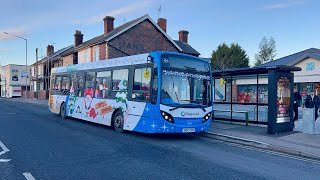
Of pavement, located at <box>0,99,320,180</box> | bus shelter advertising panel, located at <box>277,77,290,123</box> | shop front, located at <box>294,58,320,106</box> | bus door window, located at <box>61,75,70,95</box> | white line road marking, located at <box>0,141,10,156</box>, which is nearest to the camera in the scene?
pavement, located at <box>0,99,320,180</box>

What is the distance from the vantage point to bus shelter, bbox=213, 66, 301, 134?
11.7 m

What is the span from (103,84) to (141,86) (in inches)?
123

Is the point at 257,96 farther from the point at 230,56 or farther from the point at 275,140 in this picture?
the point at 230,56

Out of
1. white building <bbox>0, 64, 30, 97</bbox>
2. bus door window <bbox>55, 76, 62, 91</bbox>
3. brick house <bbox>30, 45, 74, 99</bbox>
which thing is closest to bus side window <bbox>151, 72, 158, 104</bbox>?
bus door window <bbox>55, 76, 62, 91</bbox>

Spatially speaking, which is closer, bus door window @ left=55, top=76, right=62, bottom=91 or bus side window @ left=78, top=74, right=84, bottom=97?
bus side window @ left=78, top=74, right=84, bottom=97

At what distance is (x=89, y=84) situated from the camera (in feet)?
47.9

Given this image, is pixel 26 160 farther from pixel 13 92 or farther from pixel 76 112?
pixel 13 92

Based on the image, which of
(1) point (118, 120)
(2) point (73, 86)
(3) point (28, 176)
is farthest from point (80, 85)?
(3) point (28, 176)

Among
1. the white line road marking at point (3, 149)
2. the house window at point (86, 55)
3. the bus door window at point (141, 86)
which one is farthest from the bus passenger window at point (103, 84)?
the house window at point (86, 55)

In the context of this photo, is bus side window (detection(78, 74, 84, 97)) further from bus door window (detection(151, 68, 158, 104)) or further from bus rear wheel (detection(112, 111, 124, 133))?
bus door window (detection(151, 68, 158, 104))

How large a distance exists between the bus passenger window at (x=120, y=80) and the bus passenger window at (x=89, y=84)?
6.56 ft

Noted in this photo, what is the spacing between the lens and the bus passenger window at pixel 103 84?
12945 mm

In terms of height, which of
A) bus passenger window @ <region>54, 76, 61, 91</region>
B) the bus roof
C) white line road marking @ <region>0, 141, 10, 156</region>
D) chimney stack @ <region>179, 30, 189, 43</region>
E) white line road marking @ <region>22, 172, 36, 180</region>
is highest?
chimney stack @ <region>179, 30, 189, 43</region>

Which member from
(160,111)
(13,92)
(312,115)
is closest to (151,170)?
(160,111)
